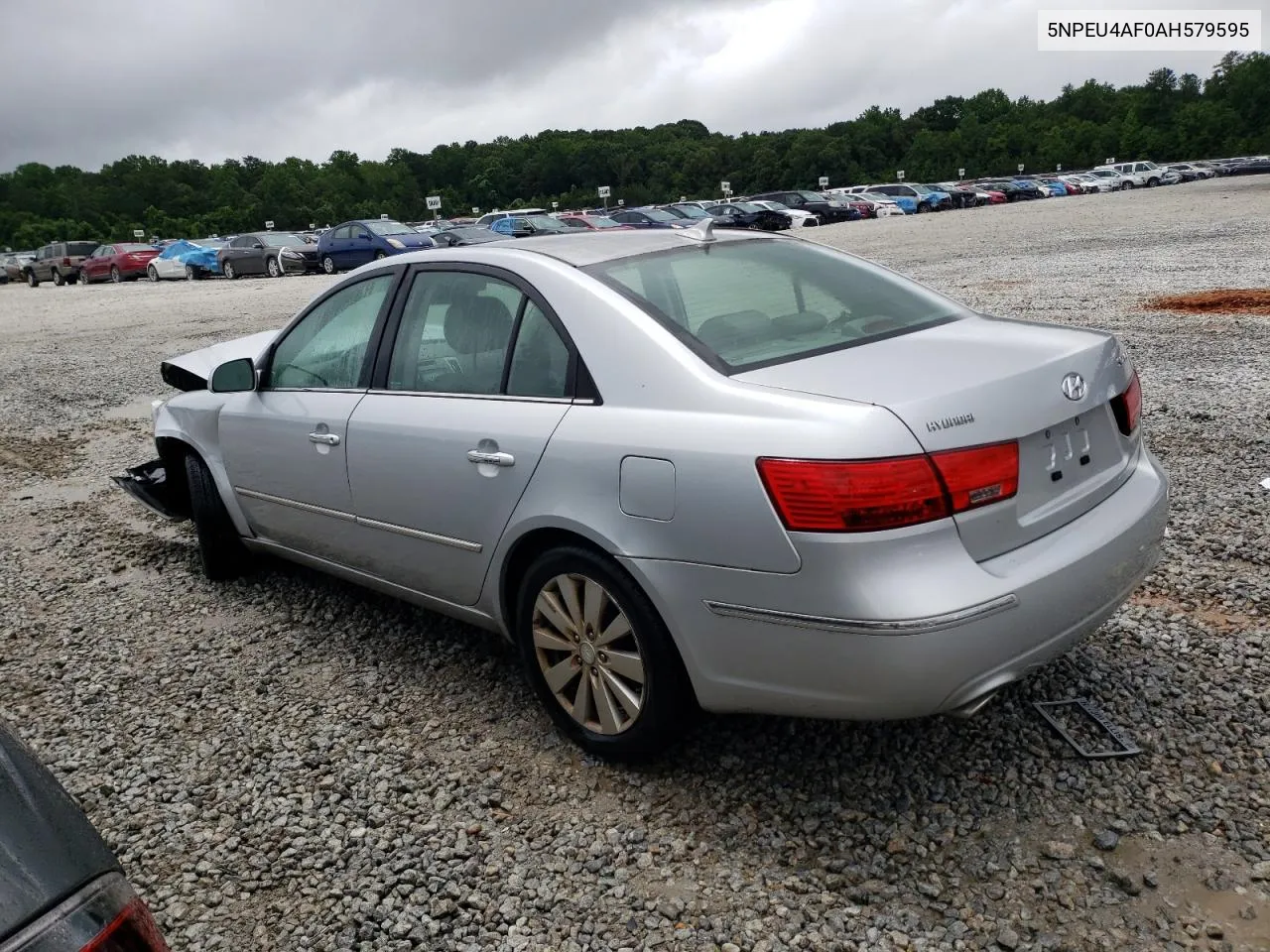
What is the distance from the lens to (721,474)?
271 centimetres

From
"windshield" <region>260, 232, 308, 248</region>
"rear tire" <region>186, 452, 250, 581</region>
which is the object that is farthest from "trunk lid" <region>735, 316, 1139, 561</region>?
"windshield" <region>260, 232, 308, 248</region>

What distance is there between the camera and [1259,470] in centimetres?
551

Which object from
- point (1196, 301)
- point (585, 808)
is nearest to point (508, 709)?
point (585, 808)

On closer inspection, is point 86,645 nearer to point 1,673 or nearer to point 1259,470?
point 1,673

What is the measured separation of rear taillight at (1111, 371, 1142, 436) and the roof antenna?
59.4 inches

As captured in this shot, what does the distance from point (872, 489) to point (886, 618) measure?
0.31 meters

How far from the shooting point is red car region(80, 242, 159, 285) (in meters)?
37.9

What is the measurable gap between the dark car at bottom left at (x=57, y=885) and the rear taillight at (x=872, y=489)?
162 centimetres

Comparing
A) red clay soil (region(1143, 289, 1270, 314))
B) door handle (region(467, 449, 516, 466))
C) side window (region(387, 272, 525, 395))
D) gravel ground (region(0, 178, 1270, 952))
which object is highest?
side window (region(387, 272, 525, 395))

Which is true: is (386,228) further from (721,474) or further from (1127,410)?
(721,474)

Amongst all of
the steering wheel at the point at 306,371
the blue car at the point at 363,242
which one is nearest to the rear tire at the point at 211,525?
the steering wheel at the point at 306,371

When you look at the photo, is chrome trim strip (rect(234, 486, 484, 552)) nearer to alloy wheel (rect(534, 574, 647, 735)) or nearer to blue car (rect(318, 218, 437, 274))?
alloy wheel (rect(534, 574, 647, 735))

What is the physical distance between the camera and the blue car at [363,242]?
94.7ft

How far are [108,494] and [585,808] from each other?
543cm
